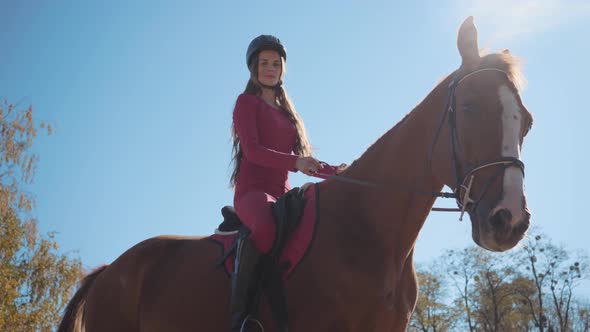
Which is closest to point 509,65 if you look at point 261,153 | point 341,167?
point 341,167

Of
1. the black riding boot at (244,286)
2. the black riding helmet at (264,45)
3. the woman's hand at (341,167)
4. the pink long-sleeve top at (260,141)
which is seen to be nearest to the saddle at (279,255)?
the black riding boot at (244,286)

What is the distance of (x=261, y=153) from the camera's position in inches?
182

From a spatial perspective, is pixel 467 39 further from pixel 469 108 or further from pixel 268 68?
pixel 268 68

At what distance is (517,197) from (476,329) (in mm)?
47742

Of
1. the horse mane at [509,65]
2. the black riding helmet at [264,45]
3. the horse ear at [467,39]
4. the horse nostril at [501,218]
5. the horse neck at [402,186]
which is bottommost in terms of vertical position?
the horse nostril at [501,218]

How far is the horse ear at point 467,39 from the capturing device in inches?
175

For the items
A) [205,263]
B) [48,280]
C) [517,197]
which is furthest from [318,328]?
[48,280]

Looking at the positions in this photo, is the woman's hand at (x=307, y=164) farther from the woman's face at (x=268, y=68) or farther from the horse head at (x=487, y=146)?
the woman's face at (x=268, y=68)

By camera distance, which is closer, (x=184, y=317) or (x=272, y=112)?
(x=184, y=317)

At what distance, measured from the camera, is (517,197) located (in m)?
3.54

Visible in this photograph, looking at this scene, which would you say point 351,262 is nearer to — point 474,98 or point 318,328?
point 318,328

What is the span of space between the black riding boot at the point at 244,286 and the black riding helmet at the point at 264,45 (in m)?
2.03

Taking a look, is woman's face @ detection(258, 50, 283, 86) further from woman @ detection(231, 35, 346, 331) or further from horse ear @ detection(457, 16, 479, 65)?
horse ear @ detection(457, 16, 479, 65)

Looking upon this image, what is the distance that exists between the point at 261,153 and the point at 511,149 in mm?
1974
